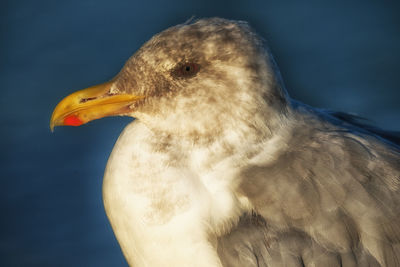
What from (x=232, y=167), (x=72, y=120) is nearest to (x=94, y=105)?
(x=72, y=120)

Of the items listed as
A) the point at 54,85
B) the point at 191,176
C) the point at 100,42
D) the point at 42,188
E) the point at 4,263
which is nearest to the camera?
the point at 191,176

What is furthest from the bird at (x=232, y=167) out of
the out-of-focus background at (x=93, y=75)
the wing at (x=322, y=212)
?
the out-of-focus background at (x=93, y=75)

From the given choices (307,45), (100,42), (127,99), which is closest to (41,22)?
(100,42)

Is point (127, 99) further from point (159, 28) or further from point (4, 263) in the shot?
point (159, 28)

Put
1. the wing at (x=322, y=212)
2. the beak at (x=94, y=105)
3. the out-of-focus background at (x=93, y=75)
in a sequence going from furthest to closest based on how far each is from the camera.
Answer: the out-of-focus background at (x=93, y=75) → the beak at (x=94, y=105) → the wing at (x=322, y=212)

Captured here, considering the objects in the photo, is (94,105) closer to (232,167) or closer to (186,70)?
(186,70)

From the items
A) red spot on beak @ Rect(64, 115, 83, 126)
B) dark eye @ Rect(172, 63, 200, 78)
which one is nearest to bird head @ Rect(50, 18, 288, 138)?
dark eye @ Rect(172, 63, 200, 78)

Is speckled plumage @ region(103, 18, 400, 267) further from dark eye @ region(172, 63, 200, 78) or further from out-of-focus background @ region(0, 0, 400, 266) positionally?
out-of-focus background @ region(0, 0, 400, 266)

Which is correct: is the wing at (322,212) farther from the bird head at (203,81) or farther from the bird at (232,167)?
the bird head at (203,81)
